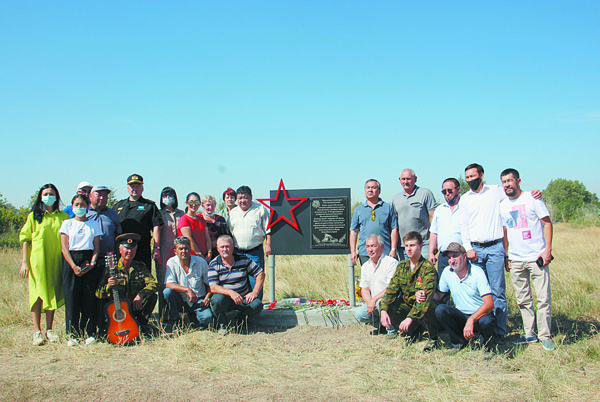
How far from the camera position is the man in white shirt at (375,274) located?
5148 mm

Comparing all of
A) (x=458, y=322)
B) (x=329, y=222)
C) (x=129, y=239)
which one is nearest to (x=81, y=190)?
(x=129, y=239)

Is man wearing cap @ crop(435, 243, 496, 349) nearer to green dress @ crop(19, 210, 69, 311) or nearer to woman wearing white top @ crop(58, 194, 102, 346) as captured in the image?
woman wearing white top @ crop(58, 194, 102, 346)

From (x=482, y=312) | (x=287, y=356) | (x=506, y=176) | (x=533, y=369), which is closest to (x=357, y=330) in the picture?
(x=287, y=356)

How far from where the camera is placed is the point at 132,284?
527 centimetres

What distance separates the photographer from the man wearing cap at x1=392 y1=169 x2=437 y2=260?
581 centimetres

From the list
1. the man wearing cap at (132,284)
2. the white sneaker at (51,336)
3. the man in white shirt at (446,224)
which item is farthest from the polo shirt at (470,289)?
the white sneaker at (51,336)

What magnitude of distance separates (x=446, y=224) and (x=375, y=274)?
3.66ft

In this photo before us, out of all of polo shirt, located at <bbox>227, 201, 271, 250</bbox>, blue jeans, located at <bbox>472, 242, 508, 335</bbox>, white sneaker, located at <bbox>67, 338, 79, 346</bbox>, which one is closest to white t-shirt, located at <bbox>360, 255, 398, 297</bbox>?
blue jeans, located at <bbox>472, 242, 508, 335</bbox>

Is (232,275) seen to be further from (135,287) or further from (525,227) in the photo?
(525,227)

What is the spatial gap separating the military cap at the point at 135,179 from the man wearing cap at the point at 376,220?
→ 315 cm

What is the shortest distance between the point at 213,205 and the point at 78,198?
1.83m

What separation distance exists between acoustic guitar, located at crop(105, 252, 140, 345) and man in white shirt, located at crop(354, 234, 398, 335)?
112 inches

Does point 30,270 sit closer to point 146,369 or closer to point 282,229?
point 146,369

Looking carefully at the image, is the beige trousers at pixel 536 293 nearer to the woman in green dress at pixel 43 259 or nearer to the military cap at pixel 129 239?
the military cap at pixel 129 239
